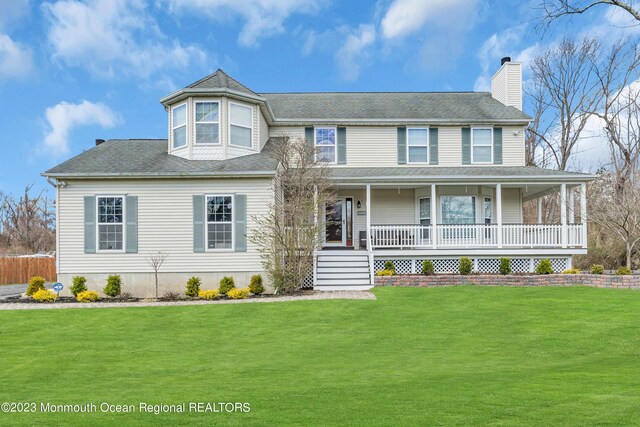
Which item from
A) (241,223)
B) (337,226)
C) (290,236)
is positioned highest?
(241,223)

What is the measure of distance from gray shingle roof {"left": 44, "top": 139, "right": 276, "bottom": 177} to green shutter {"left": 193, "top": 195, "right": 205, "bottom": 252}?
3.09 ft

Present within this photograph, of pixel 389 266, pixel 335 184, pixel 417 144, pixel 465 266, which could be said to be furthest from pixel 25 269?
pixel 465 266

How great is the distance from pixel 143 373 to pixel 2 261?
23.8 meters

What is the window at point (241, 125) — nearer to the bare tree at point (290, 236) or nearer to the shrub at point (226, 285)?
the bare tree at point (290, 236)

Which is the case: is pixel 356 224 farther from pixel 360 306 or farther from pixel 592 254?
pixel 592 254

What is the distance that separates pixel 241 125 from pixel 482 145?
1003cm

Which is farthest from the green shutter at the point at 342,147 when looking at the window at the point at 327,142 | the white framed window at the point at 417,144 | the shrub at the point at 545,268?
the shrub at the point at 545,268

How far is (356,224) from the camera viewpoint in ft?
67.2

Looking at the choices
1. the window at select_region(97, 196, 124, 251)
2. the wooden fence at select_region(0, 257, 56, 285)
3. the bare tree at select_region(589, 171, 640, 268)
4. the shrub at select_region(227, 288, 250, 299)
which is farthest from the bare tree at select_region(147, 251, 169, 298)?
the bare tree at select_region(589, 171, 640, 268)

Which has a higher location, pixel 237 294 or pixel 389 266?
pixel 389 266

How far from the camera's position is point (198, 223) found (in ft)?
53.1

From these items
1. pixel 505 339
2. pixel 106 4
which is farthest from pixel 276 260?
pixel 106 4

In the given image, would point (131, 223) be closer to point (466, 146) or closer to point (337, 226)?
point (337, 226)

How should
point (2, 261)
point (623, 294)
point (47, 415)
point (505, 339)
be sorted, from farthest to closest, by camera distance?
point (2, 261)
point (623, 294)
point (505, 339)
point (47, 415)
